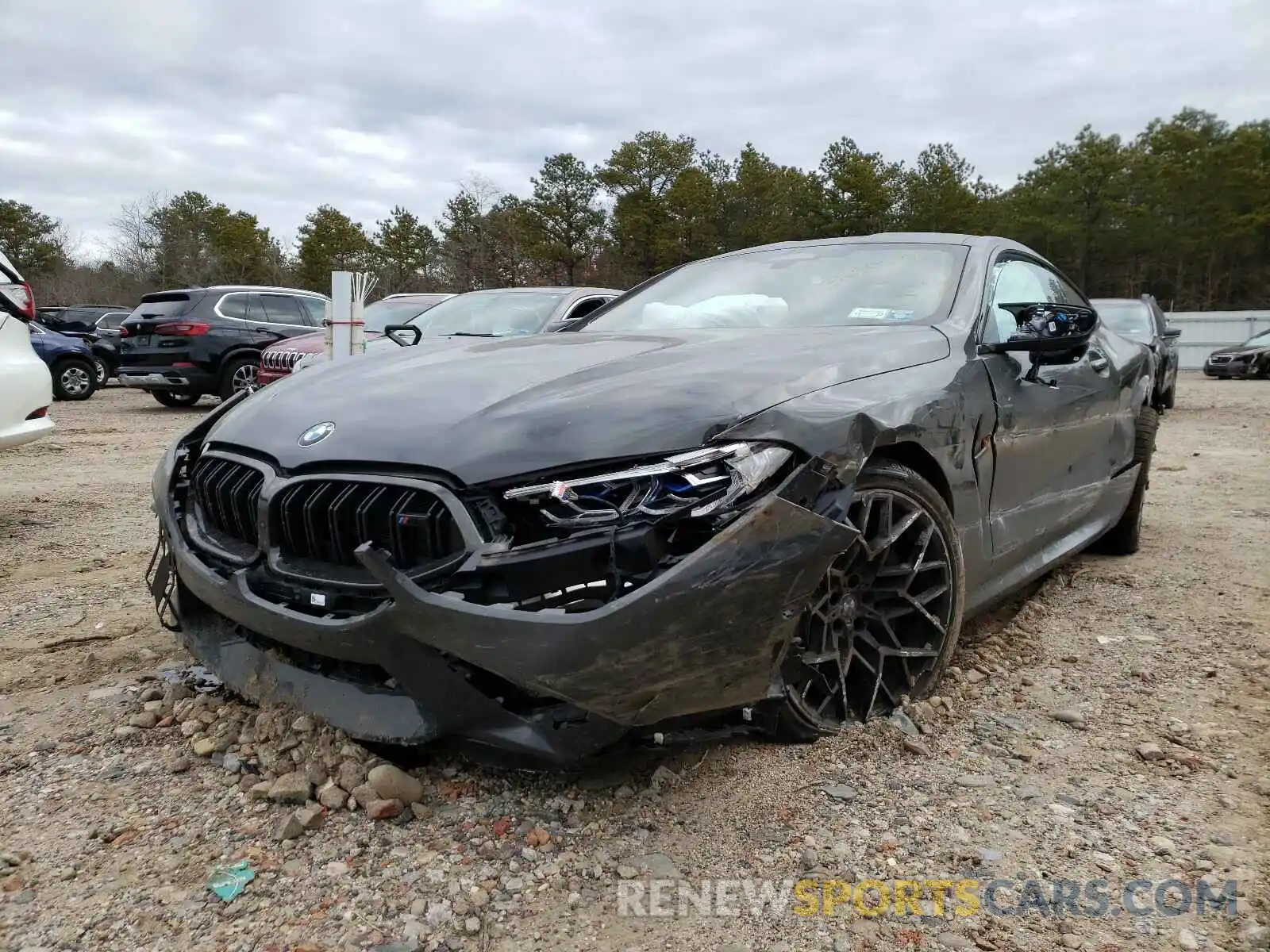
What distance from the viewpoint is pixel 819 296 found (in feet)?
10.3

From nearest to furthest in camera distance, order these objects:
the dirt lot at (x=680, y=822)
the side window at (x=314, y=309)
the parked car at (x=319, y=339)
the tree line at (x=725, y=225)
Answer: the dirt lot at (x=680, y=822) → the parked car at (x=319, y=339) → the side window at (x=314, y=309) → the tree line at (x=725, y=225)

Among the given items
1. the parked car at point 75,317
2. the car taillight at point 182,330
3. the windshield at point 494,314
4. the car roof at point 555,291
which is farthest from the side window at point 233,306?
the parked car at point 75,317

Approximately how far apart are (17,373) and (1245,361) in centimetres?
2344

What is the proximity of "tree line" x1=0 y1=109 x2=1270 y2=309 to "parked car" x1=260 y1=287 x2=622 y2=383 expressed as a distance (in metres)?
32.7

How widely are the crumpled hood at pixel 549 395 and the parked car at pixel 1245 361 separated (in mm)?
22131

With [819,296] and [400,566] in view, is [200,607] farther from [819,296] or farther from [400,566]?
[819,296]

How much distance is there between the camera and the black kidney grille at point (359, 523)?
1.89 metres

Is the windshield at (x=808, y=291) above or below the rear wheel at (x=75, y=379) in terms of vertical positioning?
above

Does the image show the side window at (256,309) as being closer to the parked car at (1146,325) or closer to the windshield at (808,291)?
the windshield at (808,291)

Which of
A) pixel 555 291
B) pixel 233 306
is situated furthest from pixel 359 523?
pixel 233 306

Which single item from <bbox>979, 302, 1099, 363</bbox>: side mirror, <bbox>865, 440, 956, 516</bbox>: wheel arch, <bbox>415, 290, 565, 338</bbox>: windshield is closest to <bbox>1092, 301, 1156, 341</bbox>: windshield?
<bbox>415, 290, 565, 338</bbox>: windshield

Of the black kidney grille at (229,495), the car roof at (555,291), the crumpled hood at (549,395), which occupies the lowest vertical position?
the black kidney grille at (229,495)

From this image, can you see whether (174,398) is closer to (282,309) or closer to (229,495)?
(282,309)

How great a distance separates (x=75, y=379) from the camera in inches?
565
